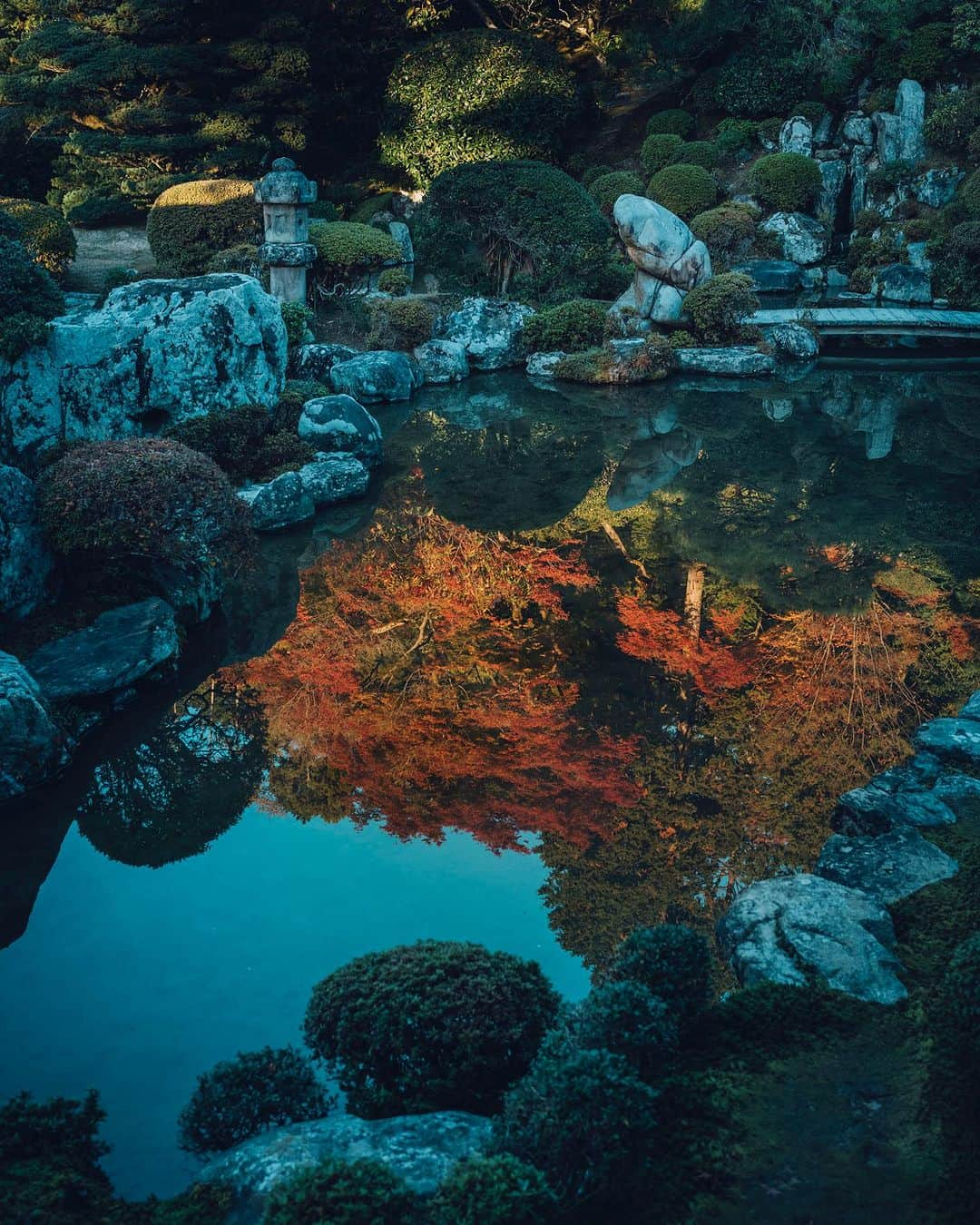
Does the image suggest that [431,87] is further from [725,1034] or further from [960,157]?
[725,1034]

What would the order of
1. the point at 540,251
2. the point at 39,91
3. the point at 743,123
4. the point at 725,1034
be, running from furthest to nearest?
the point at 743,123
the point at 39,91
the point at 540,251
the point at 725,1034

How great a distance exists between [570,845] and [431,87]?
2569 centimetres

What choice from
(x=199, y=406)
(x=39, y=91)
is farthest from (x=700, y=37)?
(x=199, y=406)

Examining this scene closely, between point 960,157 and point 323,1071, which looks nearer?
point 323,1071

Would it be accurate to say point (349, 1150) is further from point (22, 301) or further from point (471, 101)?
point (471, 101)

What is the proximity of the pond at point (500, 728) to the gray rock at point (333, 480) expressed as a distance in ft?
0.89

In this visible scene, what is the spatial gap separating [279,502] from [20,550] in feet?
13.0

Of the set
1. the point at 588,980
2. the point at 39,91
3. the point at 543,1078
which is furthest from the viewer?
the point at 39,91

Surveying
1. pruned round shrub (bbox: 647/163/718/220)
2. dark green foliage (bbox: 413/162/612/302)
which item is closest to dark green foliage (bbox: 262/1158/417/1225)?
dark green foliage (bbox: 413/162/612/302)

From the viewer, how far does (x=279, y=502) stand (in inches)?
512

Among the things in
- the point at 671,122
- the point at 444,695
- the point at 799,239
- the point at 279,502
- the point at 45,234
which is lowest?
the point at 444,695

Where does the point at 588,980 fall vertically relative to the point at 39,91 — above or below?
below

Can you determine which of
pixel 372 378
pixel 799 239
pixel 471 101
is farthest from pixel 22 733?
pixel 799 239

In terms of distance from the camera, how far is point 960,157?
27.0 meters
